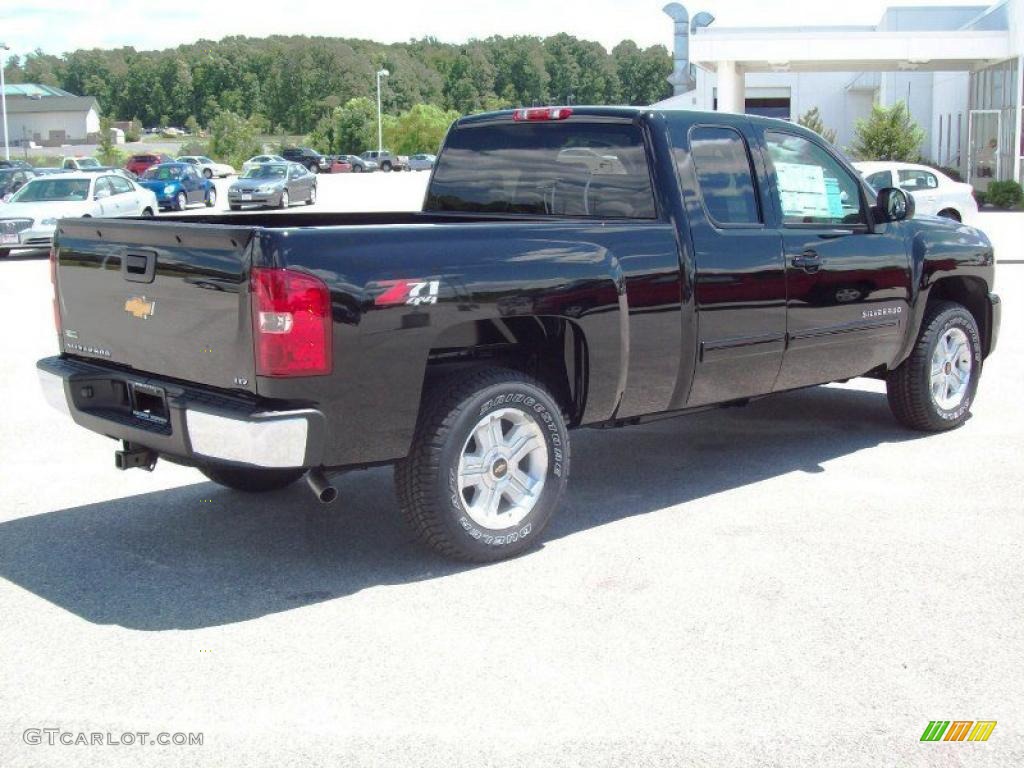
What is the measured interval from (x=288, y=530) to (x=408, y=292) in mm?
1619

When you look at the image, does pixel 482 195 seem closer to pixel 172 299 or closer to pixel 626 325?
pixel 626 325

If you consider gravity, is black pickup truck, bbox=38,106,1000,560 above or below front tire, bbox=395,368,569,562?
above

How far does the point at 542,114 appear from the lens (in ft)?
21.7

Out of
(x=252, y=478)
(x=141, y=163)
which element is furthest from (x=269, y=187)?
(x=252, y=478)

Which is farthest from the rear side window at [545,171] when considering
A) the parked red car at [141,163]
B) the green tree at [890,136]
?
the parked red car at [141,163]

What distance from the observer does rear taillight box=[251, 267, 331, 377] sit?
462cm

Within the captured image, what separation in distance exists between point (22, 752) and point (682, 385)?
3.45 m

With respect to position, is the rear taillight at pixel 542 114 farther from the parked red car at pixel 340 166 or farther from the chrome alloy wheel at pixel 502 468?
the parked red car at pixel 340 166

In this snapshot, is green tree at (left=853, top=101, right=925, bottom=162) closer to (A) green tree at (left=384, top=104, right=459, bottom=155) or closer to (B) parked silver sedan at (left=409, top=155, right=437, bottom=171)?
(B) parked silver sedan at (left=409, top=155, right=437, bottom=171)

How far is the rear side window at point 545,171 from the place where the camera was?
20.4 feet

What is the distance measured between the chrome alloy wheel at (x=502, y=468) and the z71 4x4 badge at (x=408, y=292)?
613mm

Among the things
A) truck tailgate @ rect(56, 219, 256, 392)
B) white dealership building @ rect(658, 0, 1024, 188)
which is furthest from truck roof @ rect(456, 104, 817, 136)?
white dealership building @ rect(658, 0, 1024, 188)

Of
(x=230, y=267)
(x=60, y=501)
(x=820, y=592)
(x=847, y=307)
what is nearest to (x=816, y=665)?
(x=820, y=592)

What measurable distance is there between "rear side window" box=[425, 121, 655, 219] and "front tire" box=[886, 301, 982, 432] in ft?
8.14
